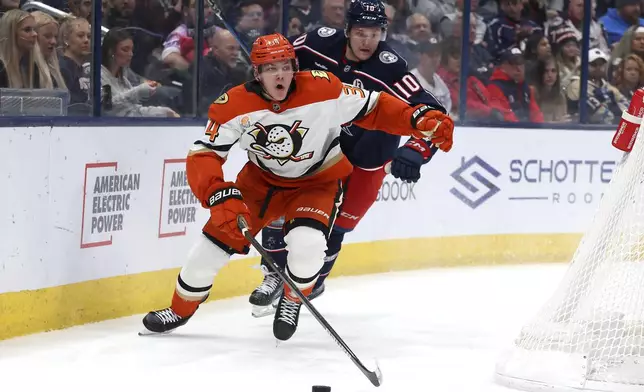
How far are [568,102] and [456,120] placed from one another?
103cm

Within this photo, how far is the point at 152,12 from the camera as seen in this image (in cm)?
540

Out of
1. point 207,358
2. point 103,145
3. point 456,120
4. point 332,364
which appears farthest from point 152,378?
point 456,120

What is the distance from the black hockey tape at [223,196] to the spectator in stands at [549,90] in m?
4.13

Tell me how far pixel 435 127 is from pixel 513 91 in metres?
3.62

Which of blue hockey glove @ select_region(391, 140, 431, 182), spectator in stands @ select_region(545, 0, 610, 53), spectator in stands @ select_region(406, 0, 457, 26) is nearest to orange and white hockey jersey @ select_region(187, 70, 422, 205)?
blue hockey glove @ select_region(391, 140, 431, 182)

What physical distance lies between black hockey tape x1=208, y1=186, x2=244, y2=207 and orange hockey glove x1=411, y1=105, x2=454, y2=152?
2.34ft

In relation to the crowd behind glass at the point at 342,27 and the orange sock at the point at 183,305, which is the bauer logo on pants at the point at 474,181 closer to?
the crowd behind glass at the point at 342,27

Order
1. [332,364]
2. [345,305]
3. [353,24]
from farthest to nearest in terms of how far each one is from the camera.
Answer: [345,305], [353,24], [332,364]

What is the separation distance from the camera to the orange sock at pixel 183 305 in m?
4.50

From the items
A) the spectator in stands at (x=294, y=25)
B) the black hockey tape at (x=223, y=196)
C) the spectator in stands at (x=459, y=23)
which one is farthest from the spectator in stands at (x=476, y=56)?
the black hockey tape at (x=223, y=196)

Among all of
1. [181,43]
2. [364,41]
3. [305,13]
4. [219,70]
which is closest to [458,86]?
[305,13]

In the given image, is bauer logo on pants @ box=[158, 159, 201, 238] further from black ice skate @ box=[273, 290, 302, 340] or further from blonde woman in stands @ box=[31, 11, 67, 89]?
black ice skate @ box=[273, 290, 302, 340]

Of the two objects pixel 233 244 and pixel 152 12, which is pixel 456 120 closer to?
pixel 152 12

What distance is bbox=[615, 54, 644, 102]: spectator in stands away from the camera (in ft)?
26.8
